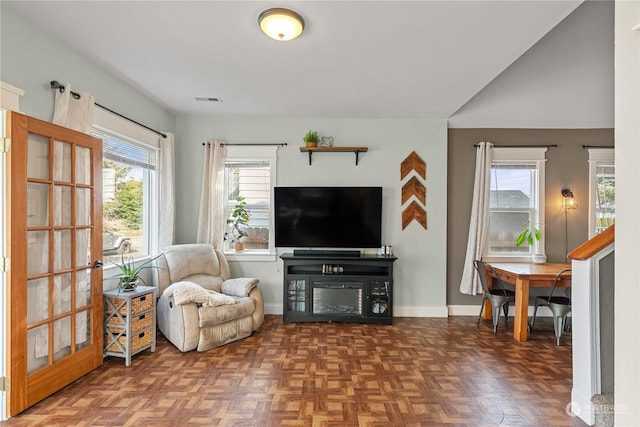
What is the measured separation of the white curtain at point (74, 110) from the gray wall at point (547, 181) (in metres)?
4.09

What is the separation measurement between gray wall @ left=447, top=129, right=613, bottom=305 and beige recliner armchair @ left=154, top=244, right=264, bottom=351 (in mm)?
2724

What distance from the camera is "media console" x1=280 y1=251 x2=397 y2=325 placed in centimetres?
422

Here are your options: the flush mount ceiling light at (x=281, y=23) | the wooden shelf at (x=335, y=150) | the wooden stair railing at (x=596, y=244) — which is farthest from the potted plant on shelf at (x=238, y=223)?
the wooden stair railing at (x=596, y=244)

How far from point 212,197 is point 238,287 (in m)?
1.26

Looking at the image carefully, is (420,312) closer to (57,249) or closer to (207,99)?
(207,99)

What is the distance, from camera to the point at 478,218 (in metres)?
4.54

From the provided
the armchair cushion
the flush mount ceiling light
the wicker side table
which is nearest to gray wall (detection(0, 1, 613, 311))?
the armchair cushion

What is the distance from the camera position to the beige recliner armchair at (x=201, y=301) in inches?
129

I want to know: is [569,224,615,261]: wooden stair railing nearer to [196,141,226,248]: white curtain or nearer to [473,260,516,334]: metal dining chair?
[473,260,516,334]: metal dining chair

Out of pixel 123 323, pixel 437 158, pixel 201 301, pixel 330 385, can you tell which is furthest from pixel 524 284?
pixel 123 323

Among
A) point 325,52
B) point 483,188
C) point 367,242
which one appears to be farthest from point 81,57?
point 483,188

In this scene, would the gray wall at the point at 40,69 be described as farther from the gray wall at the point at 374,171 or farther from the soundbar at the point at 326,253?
the soundbar at the point at 326,253

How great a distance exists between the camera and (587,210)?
4625mm

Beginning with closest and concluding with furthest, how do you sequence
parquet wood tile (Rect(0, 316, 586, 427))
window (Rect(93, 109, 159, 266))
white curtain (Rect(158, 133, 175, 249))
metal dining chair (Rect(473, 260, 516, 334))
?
parquet wood tile (Rect(0, 316, 586, 427)) → window (Rect(93, 109, 159, 266)) → metal dining chair (Rect(473, 260, 516, 334)) → white curtain (Rect(158, 133, 175, 249))
